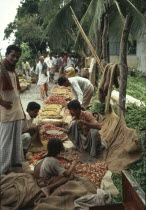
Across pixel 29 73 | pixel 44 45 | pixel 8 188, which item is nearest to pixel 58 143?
pixel 8 188

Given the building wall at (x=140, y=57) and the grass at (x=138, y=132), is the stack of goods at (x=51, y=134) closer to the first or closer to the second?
the grass at (x=138, y=132)

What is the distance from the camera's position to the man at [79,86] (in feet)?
23.5

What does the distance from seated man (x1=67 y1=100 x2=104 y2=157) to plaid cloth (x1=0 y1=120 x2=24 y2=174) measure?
1.14 meters

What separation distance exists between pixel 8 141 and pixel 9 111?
494mm

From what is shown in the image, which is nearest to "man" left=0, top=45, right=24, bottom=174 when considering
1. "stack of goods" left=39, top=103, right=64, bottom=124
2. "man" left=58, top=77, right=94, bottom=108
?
"man" left=58, top=77, right=94, bottom=108

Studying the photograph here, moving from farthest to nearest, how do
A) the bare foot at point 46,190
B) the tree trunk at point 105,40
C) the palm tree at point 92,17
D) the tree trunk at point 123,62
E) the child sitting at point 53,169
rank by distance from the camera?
Result: the tree trunk at point 105,40 < the palm tree at point 92,17 < the tree trunk at point 123,62 < the child sitting at point 53,169 < the bare foot at point 46,190

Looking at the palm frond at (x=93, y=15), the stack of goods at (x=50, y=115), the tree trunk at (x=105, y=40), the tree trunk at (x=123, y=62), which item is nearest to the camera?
the tree trunk at (x=123, y=62)

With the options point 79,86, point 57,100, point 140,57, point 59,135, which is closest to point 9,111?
point 59,135

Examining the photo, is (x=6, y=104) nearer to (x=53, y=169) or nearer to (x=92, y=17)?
(x=53, y=169)

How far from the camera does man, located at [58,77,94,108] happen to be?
7.16m

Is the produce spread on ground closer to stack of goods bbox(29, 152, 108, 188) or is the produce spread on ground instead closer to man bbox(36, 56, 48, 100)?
stack of goods bbox(29, 152, 108, 188)

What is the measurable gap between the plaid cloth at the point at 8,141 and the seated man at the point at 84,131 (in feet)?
3.73

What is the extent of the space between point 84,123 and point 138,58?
51.1 ft

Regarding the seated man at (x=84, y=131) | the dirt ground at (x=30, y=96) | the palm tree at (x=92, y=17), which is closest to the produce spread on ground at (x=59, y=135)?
the seated man at (x=84, y=131)
